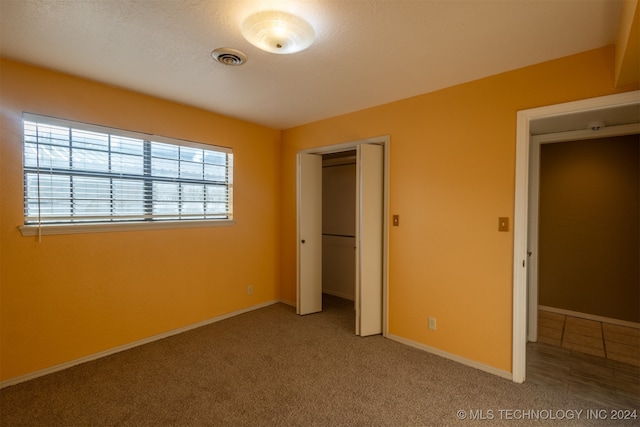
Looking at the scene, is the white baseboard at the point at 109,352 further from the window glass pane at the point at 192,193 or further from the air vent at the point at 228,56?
the air vent at the point at 228,56

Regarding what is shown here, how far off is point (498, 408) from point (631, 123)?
2.67m

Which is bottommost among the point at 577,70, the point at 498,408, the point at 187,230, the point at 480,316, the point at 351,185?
the point at 498,408

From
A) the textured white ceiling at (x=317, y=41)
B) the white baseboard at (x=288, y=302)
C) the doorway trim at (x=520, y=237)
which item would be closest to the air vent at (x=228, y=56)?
the textured white ceiling at (x=317, y=41)

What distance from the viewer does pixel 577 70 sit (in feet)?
6.95

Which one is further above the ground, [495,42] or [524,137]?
[495,42]

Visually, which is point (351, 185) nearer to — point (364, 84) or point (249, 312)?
point (364, 84)

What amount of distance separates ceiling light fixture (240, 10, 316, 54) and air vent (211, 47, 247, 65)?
0.32m

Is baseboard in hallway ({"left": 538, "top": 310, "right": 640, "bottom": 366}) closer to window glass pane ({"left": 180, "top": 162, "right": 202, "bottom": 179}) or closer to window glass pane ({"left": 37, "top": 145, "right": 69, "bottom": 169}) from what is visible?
window glass pane ({"left": 180, "top": 162, "right": 202, "bottom": 179})

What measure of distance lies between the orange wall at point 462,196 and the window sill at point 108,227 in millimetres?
2158

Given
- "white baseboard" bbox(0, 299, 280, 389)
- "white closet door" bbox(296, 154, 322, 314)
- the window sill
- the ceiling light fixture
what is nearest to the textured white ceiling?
the ceiling light fixture

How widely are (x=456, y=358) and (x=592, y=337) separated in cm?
175

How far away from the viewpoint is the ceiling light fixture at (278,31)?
1.67 meters

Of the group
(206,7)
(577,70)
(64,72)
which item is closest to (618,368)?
(577,70)

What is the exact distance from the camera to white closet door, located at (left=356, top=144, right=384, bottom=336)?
10.3 ft
